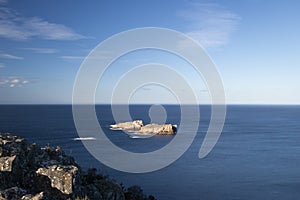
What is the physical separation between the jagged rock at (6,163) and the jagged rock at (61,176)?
5.54 ft

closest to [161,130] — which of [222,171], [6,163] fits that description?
[222,171]

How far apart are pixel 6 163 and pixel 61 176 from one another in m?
3.49

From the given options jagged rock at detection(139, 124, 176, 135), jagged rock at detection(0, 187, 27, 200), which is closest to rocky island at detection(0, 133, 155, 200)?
jagged rock at detection(0, 187, 27, 200)

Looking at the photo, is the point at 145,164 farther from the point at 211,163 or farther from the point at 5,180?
the point at 5,180

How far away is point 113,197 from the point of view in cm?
2152

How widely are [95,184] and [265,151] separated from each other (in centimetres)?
8821

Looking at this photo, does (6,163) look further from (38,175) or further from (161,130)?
(161,130)

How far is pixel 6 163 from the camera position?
59.8 feet

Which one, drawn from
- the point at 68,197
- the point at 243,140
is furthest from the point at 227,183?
the point at 243,140

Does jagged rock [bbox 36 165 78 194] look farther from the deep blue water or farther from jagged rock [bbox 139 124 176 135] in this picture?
jagged rock [bbox 139 124 176 135]

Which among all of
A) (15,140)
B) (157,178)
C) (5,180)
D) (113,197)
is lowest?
(157,178)

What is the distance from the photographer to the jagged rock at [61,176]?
18.0 meters

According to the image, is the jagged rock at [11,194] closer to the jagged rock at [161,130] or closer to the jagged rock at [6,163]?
the jagged rock at [6,163]

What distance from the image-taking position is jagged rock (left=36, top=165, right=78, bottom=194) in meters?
18.0
